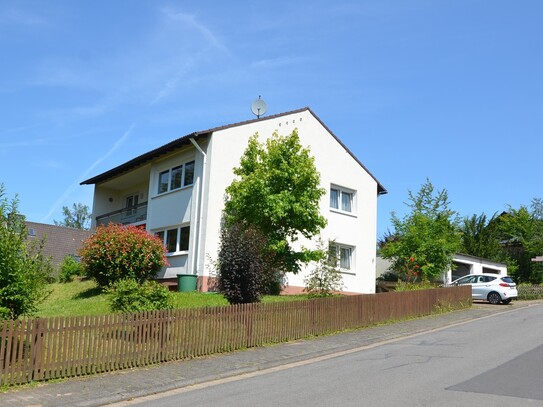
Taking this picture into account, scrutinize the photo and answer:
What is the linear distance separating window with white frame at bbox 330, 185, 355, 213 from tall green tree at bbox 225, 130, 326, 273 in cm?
640

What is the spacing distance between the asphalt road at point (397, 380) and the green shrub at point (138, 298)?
9.64 ft

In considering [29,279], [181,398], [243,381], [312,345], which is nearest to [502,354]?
[312,345]

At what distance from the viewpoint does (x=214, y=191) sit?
76.4ft

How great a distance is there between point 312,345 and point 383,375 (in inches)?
165

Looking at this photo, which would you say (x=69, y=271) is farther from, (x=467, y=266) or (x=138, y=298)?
(x=467, y=266)

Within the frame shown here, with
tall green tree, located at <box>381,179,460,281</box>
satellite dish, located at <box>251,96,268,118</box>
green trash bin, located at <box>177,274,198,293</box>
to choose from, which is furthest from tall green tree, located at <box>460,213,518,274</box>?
green trash bin, located at <box>177,274,198,293</box>

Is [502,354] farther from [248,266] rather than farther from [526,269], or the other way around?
[526,269]

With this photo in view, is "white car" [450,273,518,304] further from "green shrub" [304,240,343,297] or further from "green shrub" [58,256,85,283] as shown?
"green shrub" [58,256,85,283]

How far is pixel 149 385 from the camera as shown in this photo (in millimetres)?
9234

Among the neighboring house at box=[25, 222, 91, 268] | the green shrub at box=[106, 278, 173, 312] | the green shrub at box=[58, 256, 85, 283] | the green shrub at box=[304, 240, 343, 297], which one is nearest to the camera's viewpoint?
the green shrub at box=[106, 278, 173, 312]

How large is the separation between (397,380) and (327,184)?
19144 millimetres

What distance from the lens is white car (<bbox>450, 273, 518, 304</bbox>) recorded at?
28359 mm

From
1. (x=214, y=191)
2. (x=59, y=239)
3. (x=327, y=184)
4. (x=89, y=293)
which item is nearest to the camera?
(x=89, y=293)

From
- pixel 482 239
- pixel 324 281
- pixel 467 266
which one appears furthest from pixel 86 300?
pixel 482 239
